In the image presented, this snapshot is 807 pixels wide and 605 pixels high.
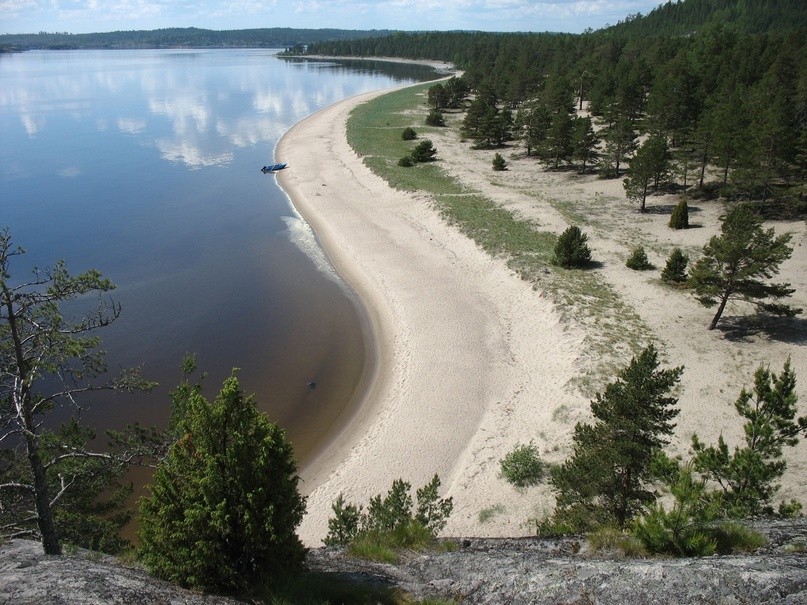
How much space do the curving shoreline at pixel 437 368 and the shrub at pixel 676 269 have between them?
718cm

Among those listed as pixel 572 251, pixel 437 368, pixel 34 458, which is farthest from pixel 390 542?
pixel 572 251

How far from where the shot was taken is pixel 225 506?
29.1ft

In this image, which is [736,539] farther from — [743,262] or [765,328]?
[765,328]

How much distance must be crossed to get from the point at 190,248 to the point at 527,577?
39169 mm

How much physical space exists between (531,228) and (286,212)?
22689 mm

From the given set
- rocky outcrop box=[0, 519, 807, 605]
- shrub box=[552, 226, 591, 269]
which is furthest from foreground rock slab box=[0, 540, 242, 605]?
shrub box=[552, 226, 591, 269]

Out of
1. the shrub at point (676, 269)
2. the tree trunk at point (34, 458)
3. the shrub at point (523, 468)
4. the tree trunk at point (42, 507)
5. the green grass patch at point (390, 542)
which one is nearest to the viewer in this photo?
the tree trunk at point (34, 458)

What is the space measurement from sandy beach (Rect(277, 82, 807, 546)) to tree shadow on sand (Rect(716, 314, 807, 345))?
9.0 inches

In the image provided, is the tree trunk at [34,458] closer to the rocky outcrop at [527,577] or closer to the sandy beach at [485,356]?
the rocky outcrop at [527,577]

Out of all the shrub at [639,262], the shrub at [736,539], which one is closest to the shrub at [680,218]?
the shrub at [639,262]

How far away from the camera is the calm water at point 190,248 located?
88.1ft

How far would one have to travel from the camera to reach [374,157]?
62.9 meters

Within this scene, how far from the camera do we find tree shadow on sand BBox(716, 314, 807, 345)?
82.4 ft

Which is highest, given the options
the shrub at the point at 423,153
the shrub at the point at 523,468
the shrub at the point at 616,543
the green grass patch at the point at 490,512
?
the shrub at the point at 423,153
